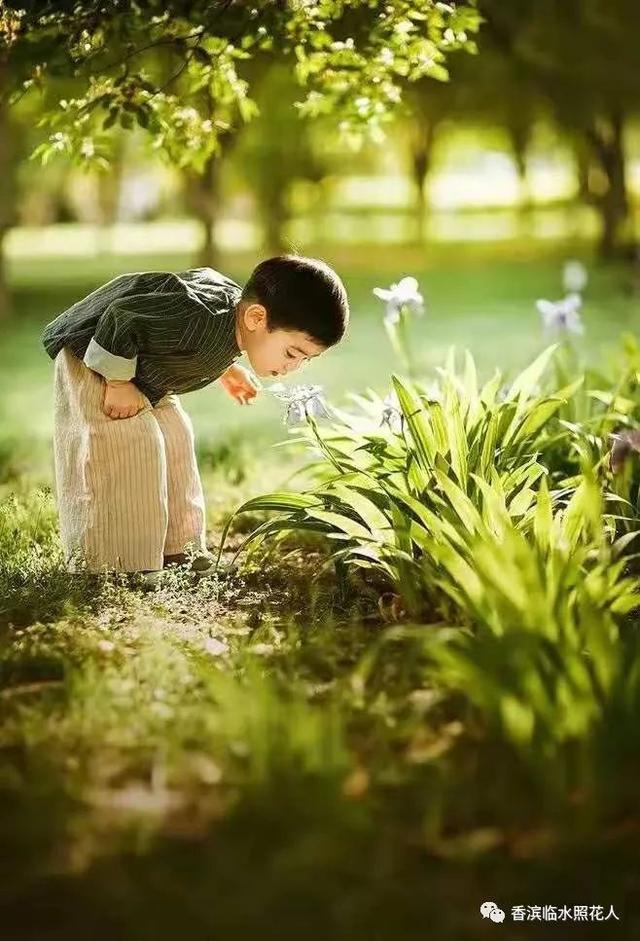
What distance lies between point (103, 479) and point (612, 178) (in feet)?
35.7

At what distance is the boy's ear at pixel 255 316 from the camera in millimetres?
3166

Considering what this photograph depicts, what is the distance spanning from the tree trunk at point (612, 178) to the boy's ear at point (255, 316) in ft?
32.3

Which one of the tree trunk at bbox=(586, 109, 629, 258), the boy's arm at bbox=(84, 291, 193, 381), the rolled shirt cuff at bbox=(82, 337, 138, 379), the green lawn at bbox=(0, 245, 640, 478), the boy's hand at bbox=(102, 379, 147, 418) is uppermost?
the tree trunk at bbox=(586, 109, 629, 258)

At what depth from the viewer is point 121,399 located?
325 cm

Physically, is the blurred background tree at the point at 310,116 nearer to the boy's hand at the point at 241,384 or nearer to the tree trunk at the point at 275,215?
the tree trunk at the point at 275,215

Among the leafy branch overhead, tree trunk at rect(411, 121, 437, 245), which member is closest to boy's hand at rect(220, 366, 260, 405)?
the leafy branch overhead

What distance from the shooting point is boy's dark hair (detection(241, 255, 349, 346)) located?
3.06m

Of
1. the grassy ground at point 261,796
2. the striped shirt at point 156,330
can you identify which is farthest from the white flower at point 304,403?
the grassy ground at point 261,796

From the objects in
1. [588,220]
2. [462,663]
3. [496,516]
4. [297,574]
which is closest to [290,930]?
[462,663]

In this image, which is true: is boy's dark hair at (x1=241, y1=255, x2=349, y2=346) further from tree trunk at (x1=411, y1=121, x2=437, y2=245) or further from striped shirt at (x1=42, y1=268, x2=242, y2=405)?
tree trunk at (x1=411, y1=121, x2=437, y2=245)

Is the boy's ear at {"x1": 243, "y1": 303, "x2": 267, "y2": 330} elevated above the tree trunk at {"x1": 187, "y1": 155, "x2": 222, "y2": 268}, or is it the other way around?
the tree trunk at {"x1": 187, "y1": 155, "x2": 222, "y2": 268}

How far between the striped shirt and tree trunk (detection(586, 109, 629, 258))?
979 centimetres

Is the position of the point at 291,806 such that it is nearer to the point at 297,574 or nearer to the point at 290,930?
the point at 290,930

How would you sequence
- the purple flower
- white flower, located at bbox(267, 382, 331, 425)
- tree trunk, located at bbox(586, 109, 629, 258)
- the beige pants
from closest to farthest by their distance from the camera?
the purple flower, white flower, located at bbox(267, 382, 331, 425), the beige pants, tree trunk, located at bbox(586, 109, 629, 258)
